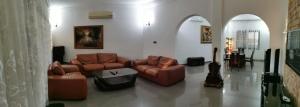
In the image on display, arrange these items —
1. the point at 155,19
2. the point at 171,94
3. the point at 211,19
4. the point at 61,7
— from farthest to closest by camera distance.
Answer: the point at 61,7
the point at 155,19
the point at 211,19
the point at 171,94

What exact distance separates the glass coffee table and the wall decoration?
A: 10.9 feet

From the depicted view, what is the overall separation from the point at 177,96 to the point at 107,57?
4117 mm

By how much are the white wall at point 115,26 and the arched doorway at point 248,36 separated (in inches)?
239

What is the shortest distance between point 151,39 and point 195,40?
315cm

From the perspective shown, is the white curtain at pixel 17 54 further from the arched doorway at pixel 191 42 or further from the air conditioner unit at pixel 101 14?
the arched doorway at pixel 191 42

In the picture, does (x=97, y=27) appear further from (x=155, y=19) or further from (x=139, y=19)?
(x=155, y=19)

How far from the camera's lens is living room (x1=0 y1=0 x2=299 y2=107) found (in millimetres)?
1428

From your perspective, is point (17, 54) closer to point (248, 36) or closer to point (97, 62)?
point (97, 62)

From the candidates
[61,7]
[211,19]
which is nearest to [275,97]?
[211,19]

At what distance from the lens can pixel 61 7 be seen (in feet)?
30.0

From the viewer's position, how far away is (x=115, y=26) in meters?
8.84

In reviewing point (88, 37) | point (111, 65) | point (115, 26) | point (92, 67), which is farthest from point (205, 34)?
point (92, 67)

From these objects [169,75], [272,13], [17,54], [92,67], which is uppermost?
[272,13]

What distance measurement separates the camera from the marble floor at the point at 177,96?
447cm
